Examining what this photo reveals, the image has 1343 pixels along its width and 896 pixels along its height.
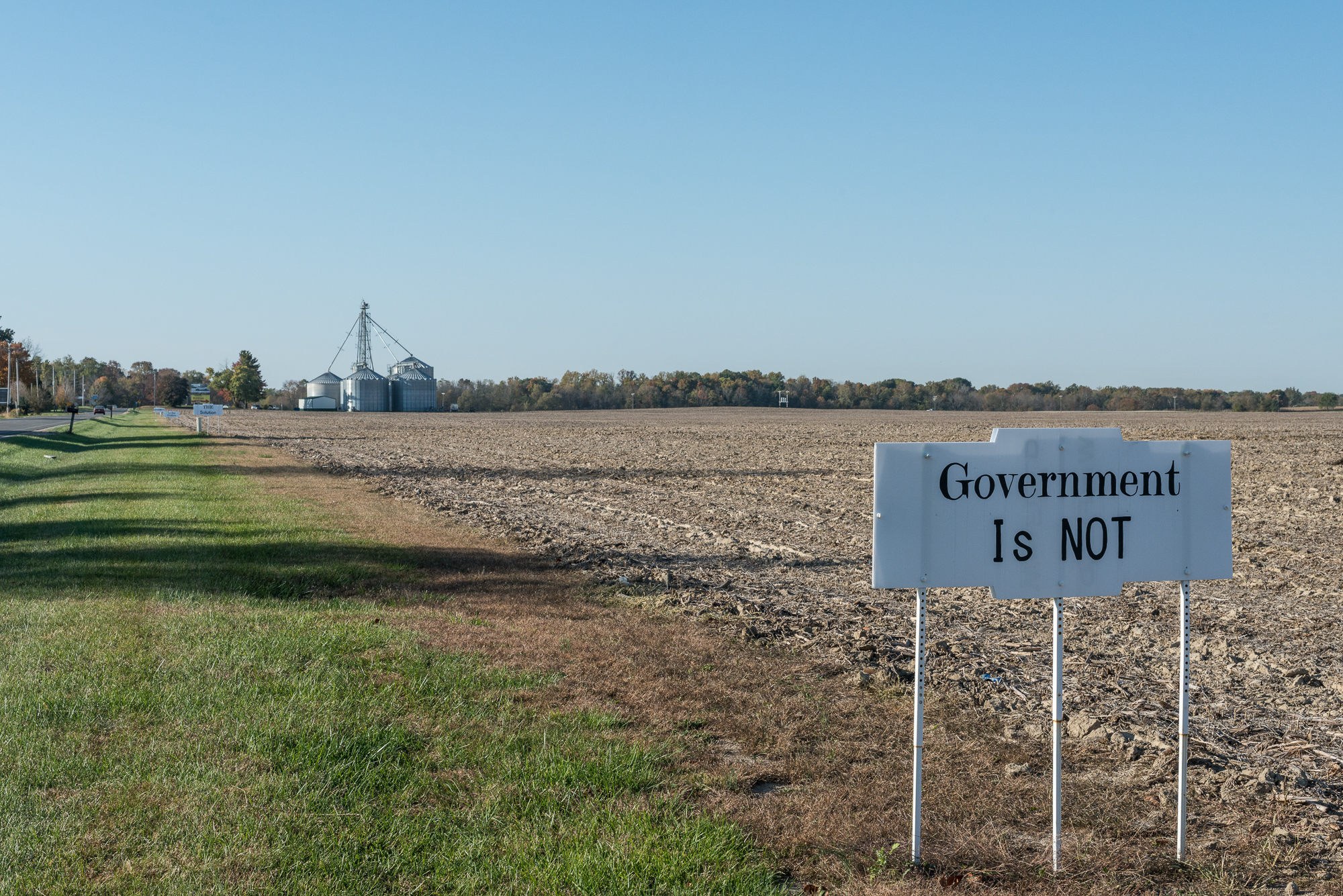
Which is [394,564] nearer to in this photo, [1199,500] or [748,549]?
[748,549]

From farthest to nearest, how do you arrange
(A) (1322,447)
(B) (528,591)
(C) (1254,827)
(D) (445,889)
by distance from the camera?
(A) (1322,447), (B) (528,591), (C) (1254,827), (D) (445,889)

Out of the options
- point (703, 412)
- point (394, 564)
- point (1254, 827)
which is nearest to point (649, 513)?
point (394, 564)

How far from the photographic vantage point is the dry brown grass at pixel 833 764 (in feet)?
13.3

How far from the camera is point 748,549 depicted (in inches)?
520

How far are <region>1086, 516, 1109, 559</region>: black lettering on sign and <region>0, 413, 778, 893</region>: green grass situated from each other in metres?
1.93

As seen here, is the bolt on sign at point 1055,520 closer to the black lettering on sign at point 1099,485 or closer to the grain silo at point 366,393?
the black lettering on sign at point 1099,485

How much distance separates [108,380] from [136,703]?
199963 millimetres

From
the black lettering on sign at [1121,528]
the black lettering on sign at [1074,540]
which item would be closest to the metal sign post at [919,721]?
the black lettering on sign at [1074,540]

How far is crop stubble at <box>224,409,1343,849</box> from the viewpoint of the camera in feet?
18.6

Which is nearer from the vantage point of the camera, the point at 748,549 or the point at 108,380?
the point at 748,549

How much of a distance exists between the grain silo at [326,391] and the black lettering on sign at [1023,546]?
144 m

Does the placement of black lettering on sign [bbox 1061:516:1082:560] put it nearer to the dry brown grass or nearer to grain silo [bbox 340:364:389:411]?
the dry brown grass

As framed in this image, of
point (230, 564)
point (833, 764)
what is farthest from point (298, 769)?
point (230, 564)

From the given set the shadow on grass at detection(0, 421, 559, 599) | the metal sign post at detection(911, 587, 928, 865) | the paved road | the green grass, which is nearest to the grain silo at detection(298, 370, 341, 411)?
the paved road
